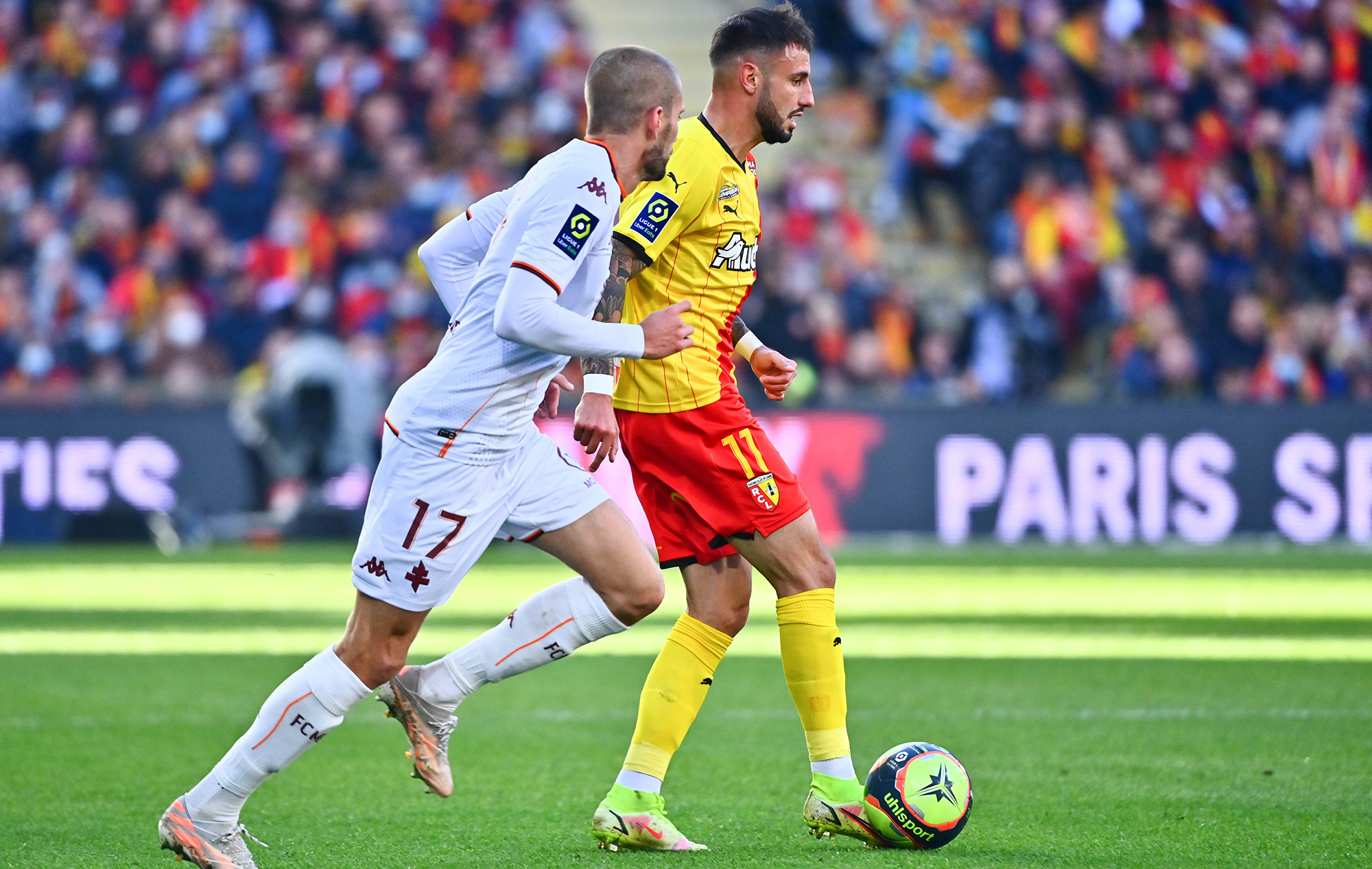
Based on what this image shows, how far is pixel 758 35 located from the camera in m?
5.05

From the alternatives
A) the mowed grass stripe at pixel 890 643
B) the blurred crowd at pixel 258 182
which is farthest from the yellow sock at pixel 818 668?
the blurred crowd at pixel 258 182

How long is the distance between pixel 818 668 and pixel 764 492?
20.4 inches

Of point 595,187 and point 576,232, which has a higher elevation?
point 595,187

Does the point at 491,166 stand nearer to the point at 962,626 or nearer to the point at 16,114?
the point at 16,114

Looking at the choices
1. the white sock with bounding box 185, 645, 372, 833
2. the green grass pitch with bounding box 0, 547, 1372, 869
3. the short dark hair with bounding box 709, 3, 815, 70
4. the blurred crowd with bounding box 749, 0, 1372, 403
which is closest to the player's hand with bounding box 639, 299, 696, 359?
the short dark hair with bounding box 709, 3, 815, 70

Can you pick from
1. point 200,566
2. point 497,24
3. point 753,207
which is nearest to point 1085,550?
point 200,566

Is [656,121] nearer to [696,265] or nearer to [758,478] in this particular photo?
[696,265]

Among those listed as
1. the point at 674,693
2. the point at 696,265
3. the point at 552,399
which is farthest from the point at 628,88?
the point at 674,693

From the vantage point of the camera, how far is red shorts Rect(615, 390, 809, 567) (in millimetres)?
4949

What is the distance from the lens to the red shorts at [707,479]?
4.95 metres

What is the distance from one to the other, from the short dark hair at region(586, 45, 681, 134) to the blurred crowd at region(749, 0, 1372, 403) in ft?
39.6

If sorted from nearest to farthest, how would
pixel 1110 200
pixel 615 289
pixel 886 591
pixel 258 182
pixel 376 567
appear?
pixel 376 567
pixel 615 289
pixel 886 591
pixel 258 182
pixel 1110 200

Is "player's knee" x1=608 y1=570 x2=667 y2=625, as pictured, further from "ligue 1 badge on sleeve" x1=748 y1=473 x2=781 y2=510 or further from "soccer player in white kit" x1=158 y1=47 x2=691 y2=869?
"ligue 1 badge on sleeve" x1=748 y1=473 x2=781 y2=510

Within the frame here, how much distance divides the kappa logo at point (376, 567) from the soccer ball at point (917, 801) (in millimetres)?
1426
